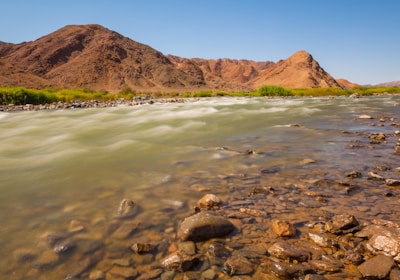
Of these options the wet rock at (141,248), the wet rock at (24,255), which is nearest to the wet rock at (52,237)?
the wet rock at (24,255)

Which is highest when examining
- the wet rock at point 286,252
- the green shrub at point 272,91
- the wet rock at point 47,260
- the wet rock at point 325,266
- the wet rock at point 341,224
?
the green shrub at point 272,91

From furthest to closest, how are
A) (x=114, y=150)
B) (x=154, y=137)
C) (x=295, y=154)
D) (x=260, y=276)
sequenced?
(x=154, y=137) < (x=114, y=150) < (x=295, y=154) < (x=260, y=276)

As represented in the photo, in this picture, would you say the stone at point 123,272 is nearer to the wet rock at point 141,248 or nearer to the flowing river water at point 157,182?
the flowing river water at point 157,182

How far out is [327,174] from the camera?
4047 millimetres

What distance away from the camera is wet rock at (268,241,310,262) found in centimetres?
215

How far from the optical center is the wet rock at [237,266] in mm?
2032

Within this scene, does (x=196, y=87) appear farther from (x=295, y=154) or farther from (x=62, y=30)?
(x=295, y=154)

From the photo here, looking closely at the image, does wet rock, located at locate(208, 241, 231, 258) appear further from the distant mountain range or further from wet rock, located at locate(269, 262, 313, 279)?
the distant mountain range

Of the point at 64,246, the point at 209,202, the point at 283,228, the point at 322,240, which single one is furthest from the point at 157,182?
the point at 322,240

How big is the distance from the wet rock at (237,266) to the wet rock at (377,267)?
0.74 metres

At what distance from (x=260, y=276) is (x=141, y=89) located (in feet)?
229

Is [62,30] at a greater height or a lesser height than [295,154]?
greater

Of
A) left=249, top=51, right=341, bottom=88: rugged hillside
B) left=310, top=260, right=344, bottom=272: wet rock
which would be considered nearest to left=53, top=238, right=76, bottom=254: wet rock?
left=310, top=260, right=344, bottom=272: wet rock

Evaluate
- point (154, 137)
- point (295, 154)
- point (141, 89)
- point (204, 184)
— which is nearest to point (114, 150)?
point (154, 137)
